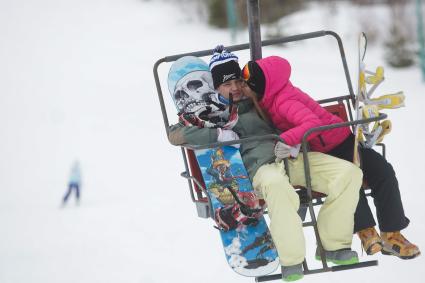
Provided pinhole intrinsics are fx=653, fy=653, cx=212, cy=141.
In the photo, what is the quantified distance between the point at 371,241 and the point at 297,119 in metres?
0.83

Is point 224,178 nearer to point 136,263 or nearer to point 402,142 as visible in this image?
point 136,263

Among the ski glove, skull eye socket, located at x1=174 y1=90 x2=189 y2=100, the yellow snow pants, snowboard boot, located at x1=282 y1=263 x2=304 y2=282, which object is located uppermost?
skull eye socket, located at x1=174 y1=90 x2=189 y2=100

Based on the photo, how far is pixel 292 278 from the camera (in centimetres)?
349

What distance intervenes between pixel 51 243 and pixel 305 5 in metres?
19.4

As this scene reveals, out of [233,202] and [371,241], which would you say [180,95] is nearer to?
[233,202]

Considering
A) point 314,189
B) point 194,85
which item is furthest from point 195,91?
point 314,189

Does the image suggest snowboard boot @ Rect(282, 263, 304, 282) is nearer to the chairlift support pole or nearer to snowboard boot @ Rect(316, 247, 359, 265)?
snowboard boot @ Rect(316, 247, 359, 265)

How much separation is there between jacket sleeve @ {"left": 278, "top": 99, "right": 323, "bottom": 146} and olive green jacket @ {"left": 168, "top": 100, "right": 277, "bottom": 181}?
216mm

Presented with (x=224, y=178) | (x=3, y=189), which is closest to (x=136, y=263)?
(x=224, y=178)

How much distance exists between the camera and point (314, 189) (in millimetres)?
3775

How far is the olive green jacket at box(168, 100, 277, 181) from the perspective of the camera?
3.70 meters

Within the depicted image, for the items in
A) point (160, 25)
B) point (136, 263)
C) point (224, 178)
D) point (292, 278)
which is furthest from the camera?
point (160, 25)

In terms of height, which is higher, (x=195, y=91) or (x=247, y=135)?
(x=195, y=91)

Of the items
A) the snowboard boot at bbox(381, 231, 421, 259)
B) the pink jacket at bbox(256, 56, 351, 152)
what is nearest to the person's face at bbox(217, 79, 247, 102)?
the pink jacket at bbox(256, 56, 351, 152)
